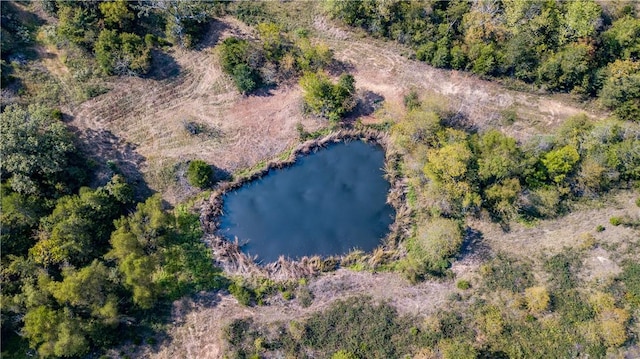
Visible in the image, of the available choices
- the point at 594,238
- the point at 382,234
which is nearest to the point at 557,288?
the point at 594,238

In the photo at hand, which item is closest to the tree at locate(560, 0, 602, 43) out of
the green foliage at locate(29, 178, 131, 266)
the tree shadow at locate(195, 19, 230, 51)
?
the tree shadow at locate(195, 19, 230, 51)

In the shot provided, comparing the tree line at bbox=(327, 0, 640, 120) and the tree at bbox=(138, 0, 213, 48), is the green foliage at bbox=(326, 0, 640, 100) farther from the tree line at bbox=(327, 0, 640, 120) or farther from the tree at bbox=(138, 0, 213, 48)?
the tree at bbox=(138, 0, 213, 48)

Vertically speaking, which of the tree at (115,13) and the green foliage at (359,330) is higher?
the tree at (115,13)

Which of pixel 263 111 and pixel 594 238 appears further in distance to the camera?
pixel 263 111

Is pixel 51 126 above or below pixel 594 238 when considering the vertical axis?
below

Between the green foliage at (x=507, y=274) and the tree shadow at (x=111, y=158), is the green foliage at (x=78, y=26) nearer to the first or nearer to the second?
the tree shadow at (x=111, y=158)

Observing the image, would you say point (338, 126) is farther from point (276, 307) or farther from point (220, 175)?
point (276, 307)

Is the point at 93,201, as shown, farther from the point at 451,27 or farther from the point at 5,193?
the point at 451,27

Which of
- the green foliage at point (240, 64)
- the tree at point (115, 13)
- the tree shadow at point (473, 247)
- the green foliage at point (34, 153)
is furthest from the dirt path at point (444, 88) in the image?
the green foliage at point (34, 153)
